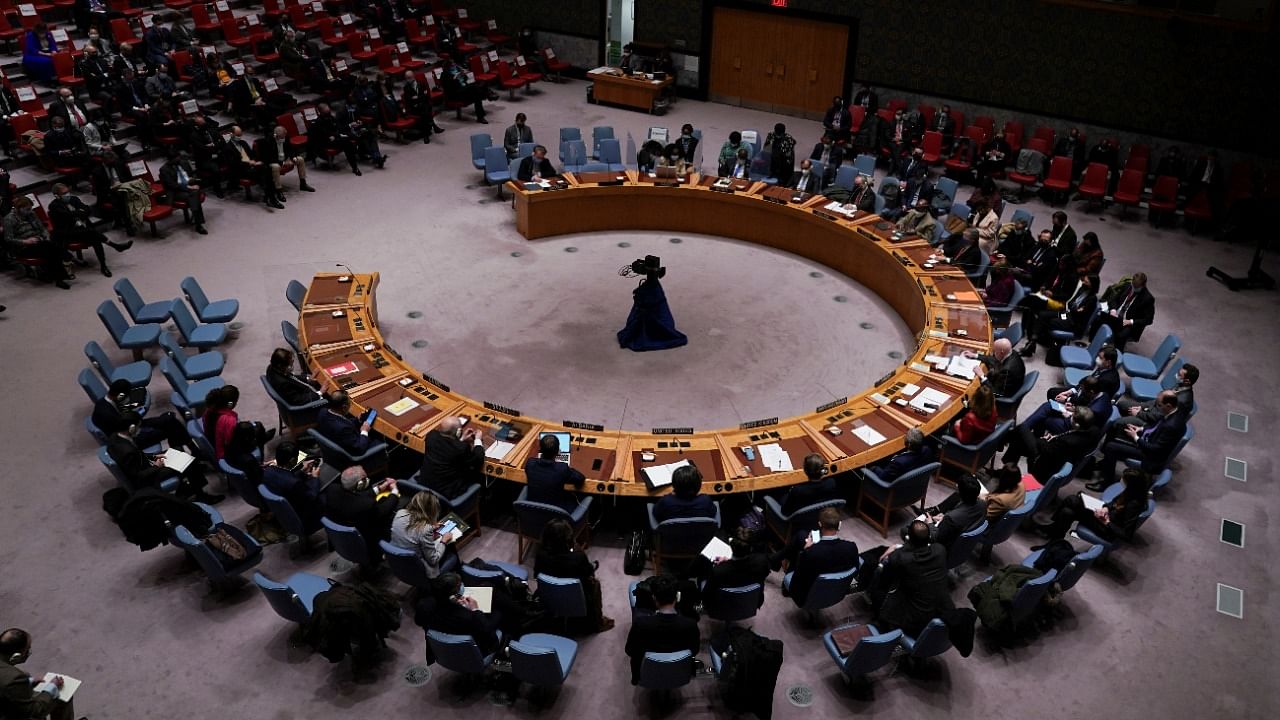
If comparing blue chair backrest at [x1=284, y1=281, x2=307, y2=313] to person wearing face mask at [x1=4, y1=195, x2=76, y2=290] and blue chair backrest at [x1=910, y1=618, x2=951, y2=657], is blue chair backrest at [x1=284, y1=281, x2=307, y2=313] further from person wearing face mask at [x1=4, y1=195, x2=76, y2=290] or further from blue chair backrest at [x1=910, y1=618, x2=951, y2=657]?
blue chair backrest at [x1=910, y1=618, x2=951, y2=657]

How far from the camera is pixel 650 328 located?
1304 cm

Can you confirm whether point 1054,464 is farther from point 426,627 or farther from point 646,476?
point 426,627

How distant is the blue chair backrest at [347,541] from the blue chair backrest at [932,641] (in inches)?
189

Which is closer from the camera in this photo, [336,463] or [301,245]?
[336,463]

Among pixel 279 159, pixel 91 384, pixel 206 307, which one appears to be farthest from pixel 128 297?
pixel 279 159

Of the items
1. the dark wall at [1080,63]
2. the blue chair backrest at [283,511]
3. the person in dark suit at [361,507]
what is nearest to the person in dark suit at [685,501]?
the person in dark suit at [361,507]

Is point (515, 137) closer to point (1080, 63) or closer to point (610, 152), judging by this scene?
point (610, 152)

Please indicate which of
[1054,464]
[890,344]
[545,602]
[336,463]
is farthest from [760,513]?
[890,344]

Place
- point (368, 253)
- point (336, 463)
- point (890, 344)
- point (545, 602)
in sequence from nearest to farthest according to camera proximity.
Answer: point (545, 602), point (336, 463), point (890, 344), point (368, 253)

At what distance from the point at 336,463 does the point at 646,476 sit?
10.4 feet

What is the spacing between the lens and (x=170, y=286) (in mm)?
14211

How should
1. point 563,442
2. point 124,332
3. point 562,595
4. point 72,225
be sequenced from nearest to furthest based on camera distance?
point 562,595 → point 563,442 → point 124,332 → point 72,225

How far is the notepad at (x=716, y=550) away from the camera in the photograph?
26.5ft

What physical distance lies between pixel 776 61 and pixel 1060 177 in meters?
7.34
